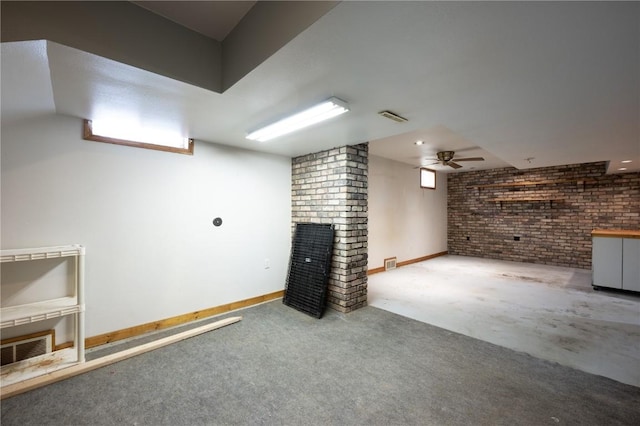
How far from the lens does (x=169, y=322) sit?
10.2 ft

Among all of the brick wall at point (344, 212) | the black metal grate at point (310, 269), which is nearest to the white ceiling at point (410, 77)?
the brick wall at point (344, 212)

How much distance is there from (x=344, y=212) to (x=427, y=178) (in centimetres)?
502

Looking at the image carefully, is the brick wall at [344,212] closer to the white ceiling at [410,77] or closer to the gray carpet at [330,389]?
the white ceiling at [410,77]

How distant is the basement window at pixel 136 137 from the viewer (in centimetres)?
267

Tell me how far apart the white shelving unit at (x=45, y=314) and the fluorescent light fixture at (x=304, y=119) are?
2025 millimetres

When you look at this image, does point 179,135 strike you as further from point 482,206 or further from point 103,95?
point 482,206

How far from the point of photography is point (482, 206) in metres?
7.75

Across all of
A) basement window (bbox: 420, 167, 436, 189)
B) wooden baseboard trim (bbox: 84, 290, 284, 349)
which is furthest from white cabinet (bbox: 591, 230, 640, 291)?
wooden baseboard trim (bbox: 84, 290, 284, 349)

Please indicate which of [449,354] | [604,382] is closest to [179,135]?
[449,354]

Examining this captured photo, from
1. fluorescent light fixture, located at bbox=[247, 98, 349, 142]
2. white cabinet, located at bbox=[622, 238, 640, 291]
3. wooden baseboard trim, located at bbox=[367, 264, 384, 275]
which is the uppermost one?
fluorescent light fixture, located at bbox=[247, 98, 349, 142]

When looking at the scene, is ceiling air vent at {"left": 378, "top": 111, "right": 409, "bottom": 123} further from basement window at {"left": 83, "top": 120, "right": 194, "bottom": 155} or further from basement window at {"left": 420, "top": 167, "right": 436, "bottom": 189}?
basement window at {"left": 420, "top": 167, "right": 436, "bottom": 189}

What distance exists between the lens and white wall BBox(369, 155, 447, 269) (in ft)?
19.3

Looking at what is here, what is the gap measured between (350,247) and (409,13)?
274 cm

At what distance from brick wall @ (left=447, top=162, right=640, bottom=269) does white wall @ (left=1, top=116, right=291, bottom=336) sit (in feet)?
21.1
